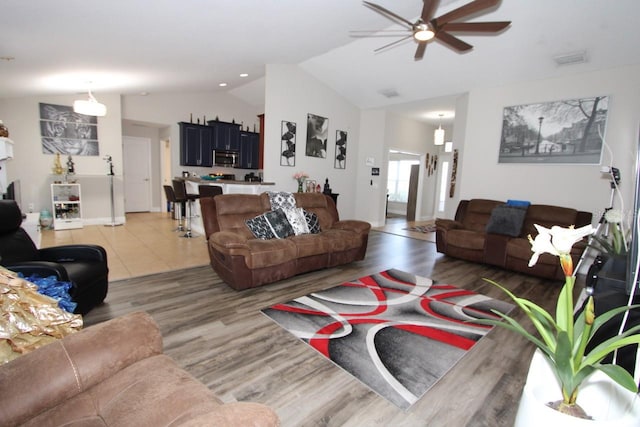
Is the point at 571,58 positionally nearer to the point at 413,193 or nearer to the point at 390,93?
the point at 390,93

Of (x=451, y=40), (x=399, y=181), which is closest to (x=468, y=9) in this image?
(x=451, y=40)

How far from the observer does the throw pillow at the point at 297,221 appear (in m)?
3.77

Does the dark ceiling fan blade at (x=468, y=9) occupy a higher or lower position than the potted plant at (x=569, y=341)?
higher

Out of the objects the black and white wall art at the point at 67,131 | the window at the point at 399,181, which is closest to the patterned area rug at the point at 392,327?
the black and white wall art at the point at 67,131

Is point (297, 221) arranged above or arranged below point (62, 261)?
above

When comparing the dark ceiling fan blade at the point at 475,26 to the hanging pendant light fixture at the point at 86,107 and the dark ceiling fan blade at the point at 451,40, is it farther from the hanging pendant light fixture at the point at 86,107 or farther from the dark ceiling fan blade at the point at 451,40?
the hanging pendant light fixture at the point at 86,107

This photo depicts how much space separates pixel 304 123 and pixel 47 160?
4.81 metres

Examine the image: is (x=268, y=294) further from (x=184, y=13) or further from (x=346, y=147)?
(x=346, y=147)

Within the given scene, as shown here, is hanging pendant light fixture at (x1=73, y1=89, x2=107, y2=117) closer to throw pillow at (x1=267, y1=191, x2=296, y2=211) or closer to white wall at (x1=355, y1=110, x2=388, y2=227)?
throw pillow at (x1=267, y1=191, x2=296, y2=211)

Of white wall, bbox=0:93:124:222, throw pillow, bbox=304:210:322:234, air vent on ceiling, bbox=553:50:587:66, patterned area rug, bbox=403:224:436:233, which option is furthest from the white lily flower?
white wall, bbox=0:93:124:222

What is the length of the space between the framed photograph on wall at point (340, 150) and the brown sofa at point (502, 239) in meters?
2.71

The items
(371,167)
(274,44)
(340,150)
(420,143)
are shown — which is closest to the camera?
(274,44)

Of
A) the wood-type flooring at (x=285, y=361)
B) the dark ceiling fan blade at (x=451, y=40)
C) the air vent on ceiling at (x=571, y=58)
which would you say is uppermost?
the air vent on ceiling at (x=571, y=58)

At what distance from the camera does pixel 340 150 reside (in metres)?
6.59
